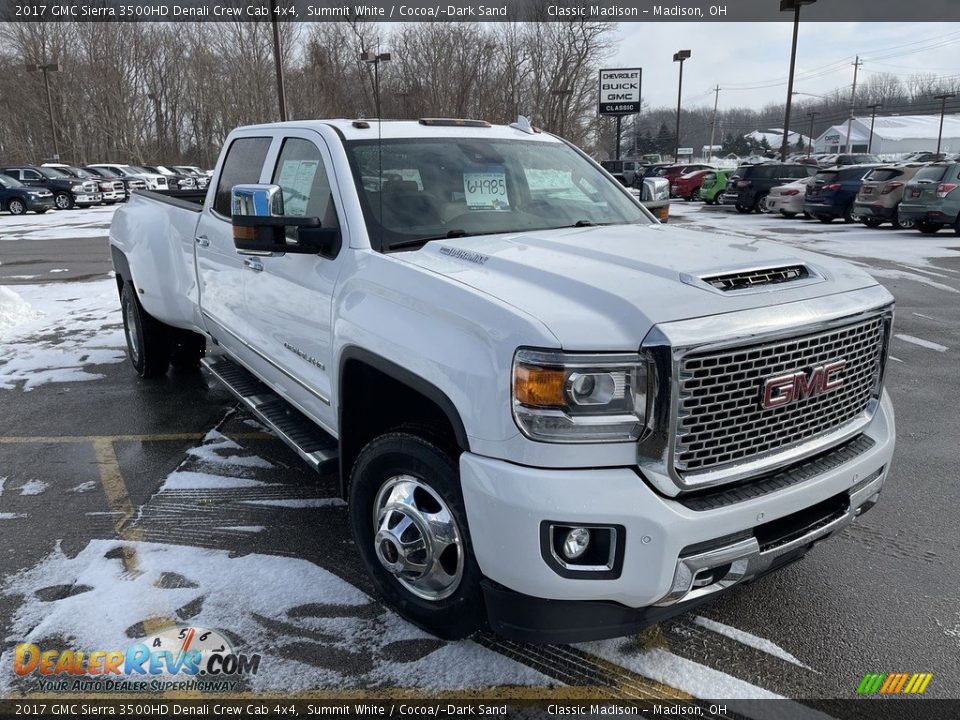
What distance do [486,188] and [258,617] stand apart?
221 cm

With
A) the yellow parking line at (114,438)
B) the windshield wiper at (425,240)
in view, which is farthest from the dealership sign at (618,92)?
the windshield wiper at (425,240)

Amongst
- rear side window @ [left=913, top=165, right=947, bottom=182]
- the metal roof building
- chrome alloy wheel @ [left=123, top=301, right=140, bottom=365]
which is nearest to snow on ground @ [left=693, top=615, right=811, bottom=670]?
chrome alloy wheel @ [left=123, top=301, right=140, bottom=365]

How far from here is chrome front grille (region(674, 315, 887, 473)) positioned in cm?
222

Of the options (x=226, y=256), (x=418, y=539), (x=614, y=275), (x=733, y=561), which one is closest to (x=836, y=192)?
(x=226, y=256)

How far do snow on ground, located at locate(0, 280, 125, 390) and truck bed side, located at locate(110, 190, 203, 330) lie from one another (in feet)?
4.12

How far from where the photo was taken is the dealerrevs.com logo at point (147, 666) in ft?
8.63

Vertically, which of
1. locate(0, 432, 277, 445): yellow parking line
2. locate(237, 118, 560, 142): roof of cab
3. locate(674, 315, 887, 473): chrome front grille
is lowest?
locate(0, 432, 277, 445): yellow parking line

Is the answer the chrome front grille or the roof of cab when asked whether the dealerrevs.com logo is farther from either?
the roof of cab

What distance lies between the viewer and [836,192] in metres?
20.1

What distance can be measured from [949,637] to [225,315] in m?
4.08

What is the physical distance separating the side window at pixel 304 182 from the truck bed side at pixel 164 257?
136 centimetres

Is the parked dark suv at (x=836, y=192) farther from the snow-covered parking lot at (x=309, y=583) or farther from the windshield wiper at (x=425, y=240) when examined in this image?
the windshield wiper at (x=425, y=240)

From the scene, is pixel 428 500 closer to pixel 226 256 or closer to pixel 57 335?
pixel 226 256

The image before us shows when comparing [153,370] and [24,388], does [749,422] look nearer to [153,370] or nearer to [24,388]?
[153,370]
